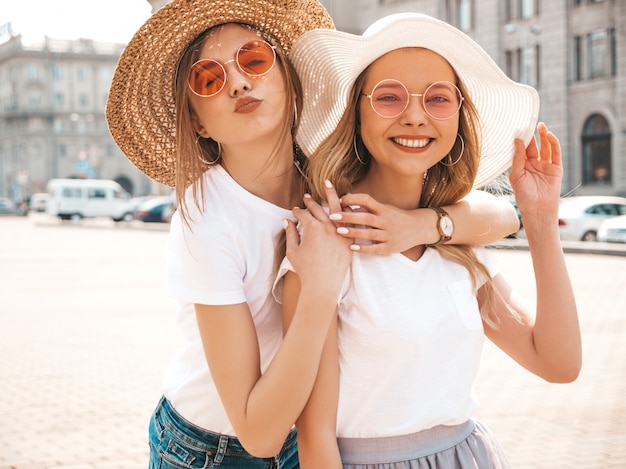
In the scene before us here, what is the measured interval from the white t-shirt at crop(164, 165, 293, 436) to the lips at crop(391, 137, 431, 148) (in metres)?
0.33

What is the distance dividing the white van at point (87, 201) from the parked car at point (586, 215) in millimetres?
30040

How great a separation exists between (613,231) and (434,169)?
2015cm

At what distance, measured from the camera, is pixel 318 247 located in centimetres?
190

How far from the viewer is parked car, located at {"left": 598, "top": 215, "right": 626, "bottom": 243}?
21000 mm

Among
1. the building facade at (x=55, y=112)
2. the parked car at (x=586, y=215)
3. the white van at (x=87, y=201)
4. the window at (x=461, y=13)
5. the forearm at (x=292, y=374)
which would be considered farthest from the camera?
the building facade at (x=55, y=112)

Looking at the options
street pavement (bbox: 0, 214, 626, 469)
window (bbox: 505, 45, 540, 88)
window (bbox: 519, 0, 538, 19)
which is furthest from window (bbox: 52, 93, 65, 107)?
street pavement (bbox: 0, 214, 626, 469)

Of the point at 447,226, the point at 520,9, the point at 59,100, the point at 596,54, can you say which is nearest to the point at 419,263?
the point at 447,226

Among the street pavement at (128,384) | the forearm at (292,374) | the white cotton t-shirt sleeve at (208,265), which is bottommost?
the street pavement at (128,384)

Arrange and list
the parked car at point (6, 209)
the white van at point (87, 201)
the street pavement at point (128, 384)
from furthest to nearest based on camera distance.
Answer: the parked car at point (6, 209)
the white van at point (87, 201)
the street pavement at point (128, 384)

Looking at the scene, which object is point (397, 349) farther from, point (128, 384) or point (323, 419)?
point (128, 384)

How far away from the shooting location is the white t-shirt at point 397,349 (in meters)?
1.93

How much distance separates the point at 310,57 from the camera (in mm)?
2252

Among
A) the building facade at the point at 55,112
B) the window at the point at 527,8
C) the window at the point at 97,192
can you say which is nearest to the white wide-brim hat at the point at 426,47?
the window at the point at 527,8

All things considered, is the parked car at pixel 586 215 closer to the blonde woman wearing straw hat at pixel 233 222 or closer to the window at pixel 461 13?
the window at pixel 461 13
